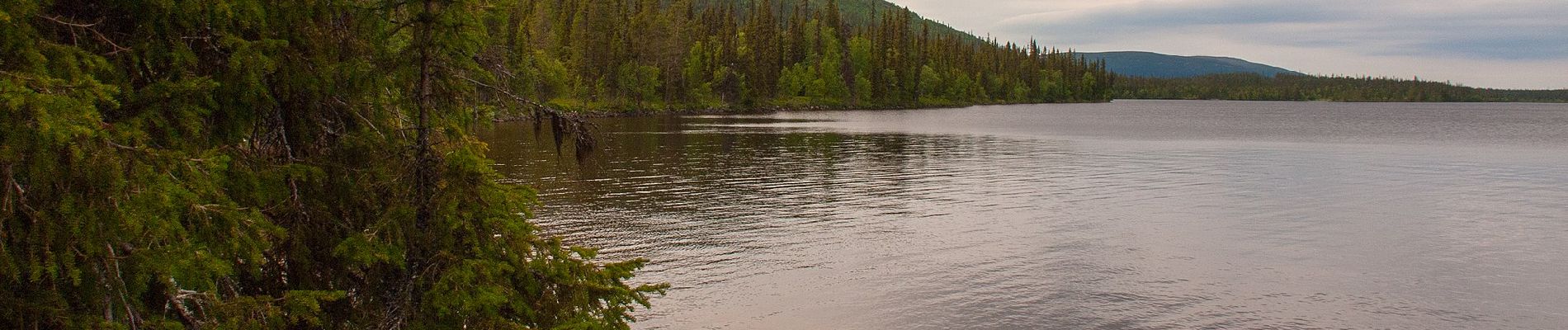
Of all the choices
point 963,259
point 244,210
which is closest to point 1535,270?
point 963,259

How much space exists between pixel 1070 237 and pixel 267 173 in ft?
68.2

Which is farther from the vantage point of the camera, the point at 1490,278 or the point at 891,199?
the point at 891,199

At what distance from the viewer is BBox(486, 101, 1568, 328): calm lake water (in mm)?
17641

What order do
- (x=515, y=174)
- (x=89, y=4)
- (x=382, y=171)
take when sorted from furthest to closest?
(x=515, y=174), (x=382, y=171), (x=89, y=4)

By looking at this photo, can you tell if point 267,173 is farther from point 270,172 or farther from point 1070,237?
point 1070,237

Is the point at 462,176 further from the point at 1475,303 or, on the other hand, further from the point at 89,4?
the point at 1475,303

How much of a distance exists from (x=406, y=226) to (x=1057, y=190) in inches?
1190

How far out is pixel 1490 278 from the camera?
67.1ft

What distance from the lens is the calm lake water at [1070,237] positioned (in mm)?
17641

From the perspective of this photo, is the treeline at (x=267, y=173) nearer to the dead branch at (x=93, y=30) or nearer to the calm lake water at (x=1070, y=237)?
the dead branch at (x=93, y=30)

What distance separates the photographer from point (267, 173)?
781 centimetres

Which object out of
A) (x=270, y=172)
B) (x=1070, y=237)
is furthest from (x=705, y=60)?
(x=270, y=172)

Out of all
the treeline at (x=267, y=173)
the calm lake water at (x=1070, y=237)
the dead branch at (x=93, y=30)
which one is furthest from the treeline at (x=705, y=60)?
the dead branch at (x=93, y=30)

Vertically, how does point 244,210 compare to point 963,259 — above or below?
above
